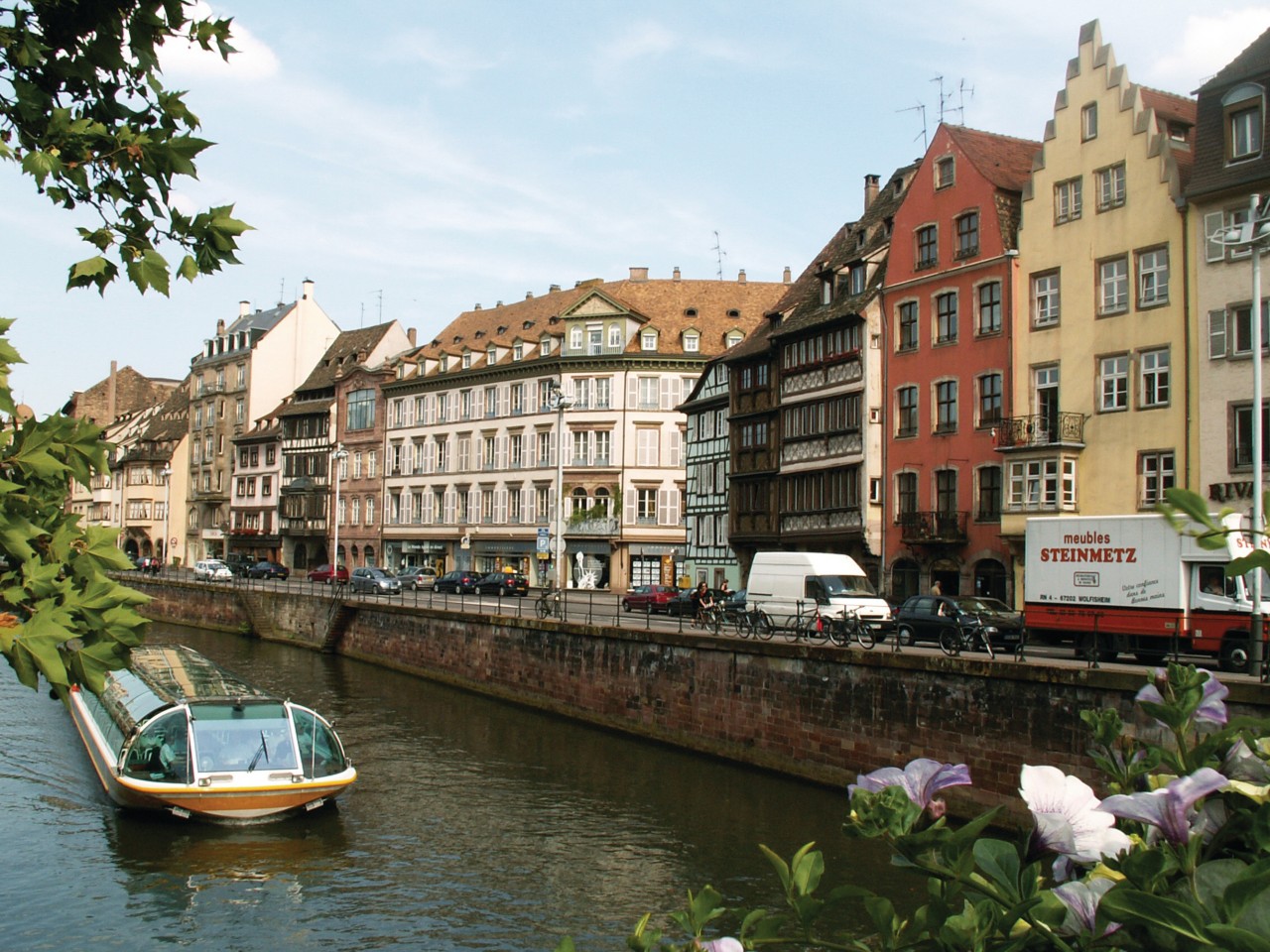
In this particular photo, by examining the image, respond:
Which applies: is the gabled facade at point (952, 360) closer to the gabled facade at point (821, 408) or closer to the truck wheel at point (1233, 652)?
the gabled facade at point (821, 408)

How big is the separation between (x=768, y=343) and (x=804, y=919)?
48595mm

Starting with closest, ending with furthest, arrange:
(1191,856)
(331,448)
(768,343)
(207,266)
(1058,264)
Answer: (1191,856) < (207,266) < (1058,264) < (768,343) < (331,448)

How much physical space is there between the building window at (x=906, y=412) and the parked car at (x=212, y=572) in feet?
146

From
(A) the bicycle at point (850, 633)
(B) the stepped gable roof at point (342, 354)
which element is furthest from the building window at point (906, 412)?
(B) the stepped gable roof at point (342, 354)

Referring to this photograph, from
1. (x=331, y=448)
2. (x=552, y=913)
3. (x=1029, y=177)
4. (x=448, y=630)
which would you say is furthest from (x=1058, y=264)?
(x=331, y=448)

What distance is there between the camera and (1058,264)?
3619 centimetres

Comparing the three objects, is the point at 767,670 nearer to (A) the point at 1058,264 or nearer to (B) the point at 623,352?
(A) the point at 1058,264

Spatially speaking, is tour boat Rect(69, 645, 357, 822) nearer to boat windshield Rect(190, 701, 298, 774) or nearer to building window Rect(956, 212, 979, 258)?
boat windshield Rect(190, 701, 298, 774)

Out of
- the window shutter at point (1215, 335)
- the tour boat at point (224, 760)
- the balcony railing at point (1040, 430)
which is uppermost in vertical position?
the window shutter at point (1215, 335)

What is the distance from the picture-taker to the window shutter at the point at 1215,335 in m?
31.3

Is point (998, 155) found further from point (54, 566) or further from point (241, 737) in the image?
point (54, 566)

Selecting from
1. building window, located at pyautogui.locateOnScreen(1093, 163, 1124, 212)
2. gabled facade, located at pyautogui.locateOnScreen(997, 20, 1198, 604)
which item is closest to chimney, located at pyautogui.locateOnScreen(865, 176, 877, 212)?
gabled facade, located at pyautogui.locateOnScreen(997, 20, 1198, 604)

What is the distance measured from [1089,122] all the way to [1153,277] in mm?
5329

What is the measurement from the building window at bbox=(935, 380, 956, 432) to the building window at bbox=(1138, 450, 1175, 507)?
753cm
